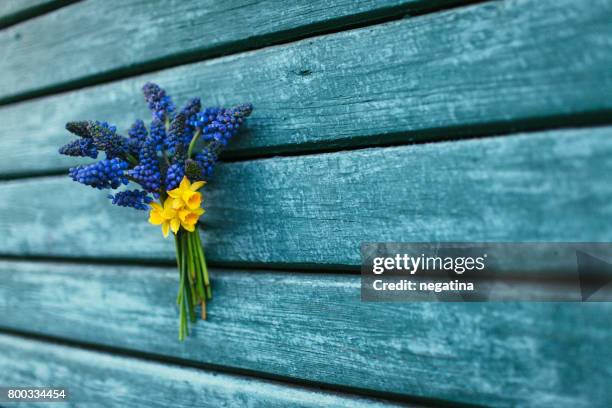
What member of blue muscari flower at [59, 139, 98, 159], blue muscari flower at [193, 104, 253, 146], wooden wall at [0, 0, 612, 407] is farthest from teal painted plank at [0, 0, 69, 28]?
blue muscari flower at [193, 104, 253, 146]

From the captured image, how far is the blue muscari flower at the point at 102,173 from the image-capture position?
0.90 metres

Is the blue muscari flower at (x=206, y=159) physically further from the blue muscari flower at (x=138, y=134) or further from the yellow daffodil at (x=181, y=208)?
the blue muscari flower at (x=138, y=134)

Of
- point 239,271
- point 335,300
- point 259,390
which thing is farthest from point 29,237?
point 335,300

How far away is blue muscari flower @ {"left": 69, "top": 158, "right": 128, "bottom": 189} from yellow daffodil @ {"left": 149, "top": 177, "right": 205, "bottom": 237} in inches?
3.5

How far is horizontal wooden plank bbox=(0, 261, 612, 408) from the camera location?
0.74 metres

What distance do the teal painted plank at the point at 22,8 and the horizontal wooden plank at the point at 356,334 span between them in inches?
28.4

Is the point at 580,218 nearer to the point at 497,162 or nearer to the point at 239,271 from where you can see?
the point at 497,162

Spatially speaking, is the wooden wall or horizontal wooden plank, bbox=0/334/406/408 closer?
the wooden wall

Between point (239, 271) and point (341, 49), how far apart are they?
A: 1.65 ft

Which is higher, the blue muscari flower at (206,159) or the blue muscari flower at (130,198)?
the blue muscari flower at (206,159)

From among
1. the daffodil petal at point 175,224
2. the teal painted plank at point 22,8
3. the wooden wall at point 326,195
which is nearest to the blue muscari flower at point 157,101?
the wooden wall at point 326,195

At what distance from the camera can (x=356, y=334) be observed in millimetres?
909

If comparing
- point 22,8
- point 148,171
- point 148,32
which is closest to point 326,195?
point 148,171

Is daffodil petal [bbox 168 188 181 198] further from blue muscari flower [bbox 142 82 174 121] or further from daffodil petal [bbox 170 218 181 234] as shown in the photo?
blue muscari flower [bbox 142 82 174 121]
